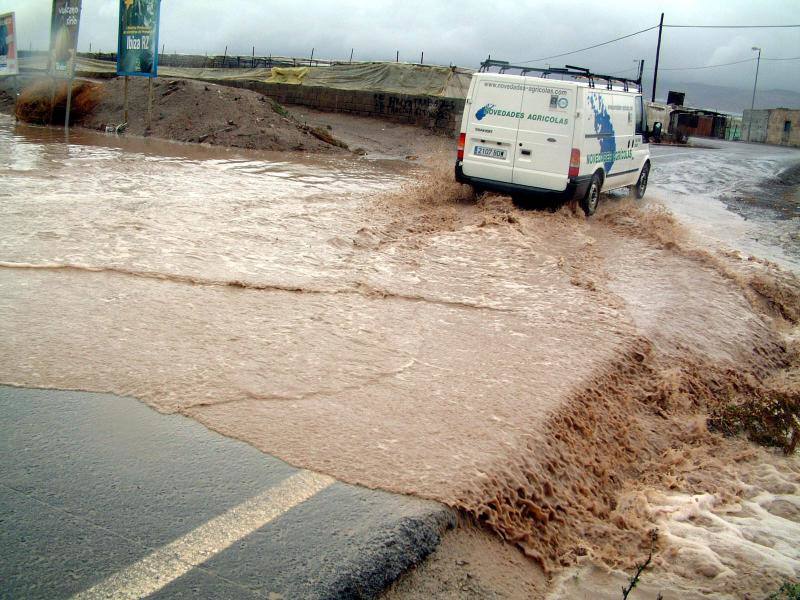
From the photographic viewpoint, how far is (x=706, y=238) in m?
12.2

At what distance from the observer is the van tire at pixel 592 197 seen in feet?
39.9

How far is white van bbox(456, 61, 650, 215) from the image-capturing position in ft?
36.8

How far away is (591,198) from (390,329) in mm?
7420

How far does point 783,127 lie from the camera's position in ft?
208

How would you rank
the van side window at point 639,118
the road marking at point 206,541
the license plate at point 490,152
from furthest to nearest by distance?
the van side window at point 639,118
the license plate at point 490,152
the road marking at point 206,541

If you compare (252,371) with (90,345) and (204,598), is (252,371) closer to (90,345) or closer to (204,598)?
(90,345)

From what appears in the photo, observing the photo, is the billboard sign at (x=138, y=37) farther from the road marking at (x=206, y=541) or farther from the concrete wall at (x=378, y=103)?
the road marking at (x=206, y=541)

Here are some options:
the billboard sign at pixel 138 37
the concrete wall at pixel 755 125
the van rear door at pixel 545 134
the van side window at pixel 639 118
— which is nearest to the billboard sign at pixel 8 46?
the billboard sign at pixel 138 37

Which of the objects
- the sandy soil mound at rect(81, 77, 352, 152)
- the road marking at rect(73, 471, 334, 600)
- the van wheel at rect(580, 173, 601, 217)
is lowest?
the road marking at rect(73, 471, 334, 600)

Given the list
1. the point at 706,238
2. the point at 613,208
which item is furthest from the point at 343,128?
the point at 706,238

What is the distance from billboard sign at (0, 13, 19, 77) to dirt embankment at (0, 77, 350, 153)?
2.91 ft

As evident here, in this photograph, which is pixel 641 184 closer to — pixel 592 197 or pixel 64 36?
pixel 592 197

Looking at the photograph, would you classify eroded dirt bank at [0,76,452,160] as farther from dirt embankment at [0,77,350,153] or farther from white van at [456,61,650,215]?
white van at [456,61,650,215]

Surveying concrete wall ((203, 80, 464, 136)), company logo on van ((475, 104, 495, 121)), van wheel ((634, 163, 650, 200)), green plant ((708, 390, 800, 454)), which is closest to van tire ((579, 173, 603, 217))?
company logo on van ((475, 104, 495, 121))
